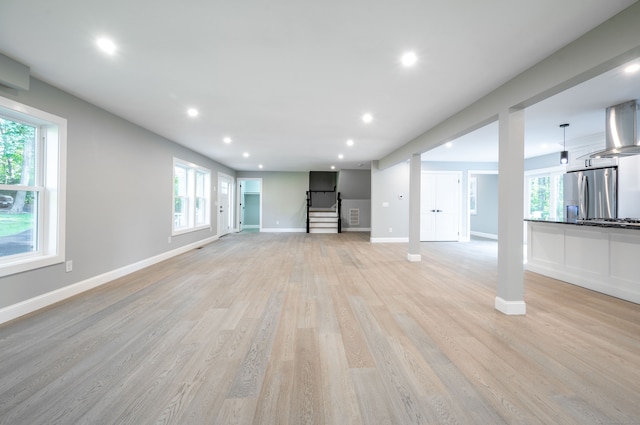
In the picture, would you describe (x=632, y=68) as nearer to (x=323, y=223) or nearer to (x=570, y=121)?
(x=570, y=121)

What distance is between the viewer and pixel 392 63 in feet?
7.88

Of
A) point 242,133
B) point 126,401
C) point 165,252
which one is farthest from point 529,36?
point 165,252

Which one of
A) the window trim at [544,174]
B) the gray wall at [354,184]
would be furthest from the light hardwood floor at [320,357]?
the gray wall at [354,184]

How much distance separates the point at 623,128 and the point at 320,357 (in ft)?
15.8

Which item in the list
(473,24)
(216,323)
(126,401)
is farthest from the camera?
(216,323)

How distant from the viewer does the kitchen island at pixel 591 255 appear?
3168mm

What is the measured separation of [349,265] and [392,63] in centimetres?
343

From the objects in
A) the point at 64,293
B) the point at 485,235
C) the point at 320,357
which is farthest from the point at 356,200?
the point at 320,357

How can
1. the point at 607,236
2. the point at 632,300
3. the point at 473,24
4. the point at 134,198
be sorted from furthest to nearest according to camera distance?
1. the point at 134,198
2. the point at 607,236
3. the point at 632,300
4. the point at 473,24

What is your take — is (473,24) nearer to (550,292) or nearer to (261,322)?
(261,322)

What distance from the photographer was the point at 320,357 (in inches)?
74.9

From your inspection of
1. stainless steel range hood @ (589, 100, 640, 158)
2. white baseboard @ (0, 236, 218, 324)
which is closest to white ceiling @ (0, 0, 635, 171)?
stainless steel range hood @ (589, 100, 640, 158)

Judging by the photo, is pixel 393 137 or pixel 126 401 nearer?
pixel 126 401

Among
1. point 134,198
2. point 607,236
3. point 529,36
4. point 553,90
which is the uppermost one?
point 529,36
